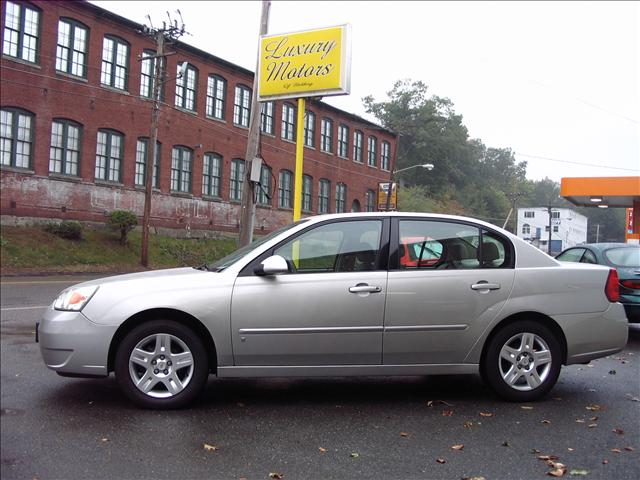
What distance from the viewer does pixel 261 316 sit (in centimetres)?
471

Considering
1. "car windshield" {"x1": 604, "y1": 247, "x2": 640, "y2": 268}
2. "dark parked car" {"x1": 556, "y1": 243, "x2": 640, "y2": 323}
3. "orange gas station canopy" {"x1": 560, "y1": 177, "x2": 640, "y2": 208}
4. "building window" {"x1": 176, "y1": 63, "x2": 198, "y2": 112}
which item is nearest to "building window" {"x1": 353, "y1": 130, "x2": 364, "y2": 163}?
"building window" {"x1": 176, "y1": 63, "x2": 198, "y2": 112}

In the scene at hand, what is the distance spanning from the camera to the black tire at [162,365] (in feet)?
14.9

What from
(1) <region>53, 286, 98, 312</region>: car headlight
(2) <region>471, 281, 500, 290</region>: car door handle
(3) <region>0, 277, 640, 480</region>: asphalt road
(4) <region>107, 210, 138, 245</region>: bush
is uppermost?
(4) <region>107, 210, 138, 245</region>: bush

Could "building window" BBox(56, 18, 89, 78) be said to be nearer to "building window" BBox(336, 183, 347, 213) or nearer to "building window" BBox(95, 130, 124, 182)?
"building window" BBox(95, 130, 124, 182)

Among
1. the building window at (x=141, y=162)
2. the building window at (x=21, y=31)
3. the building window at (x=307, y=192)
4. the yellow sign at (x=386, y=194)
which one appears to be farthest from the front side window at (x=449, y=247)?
the building window at (x=307, y=192)

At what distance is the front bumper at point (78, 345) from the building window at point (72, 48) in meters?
24.2

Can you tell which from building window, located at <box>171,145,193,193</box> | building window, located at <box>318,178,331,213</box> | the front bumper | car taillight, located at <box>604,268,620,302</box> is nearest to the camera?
the front bumper

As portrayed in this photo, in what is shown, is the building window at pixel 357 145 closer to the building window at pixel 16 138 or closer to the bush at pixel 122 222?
the bush at pixel 122 222

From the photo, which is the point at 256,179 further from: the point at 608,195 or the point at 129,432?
the point at 608,195

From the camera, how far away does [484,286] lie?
201 inches

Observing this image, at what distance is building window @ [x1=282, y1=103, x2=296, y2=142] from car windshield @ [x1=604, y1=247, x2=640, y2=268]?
30.8 meters

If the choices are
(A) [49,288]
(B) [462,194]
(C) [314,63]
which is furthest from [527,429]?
(B) [462,194]

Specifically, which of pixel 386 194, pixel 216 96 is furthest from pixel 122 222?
pixel 386 194

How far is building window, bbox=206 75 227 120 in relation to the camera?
33.5 metres
